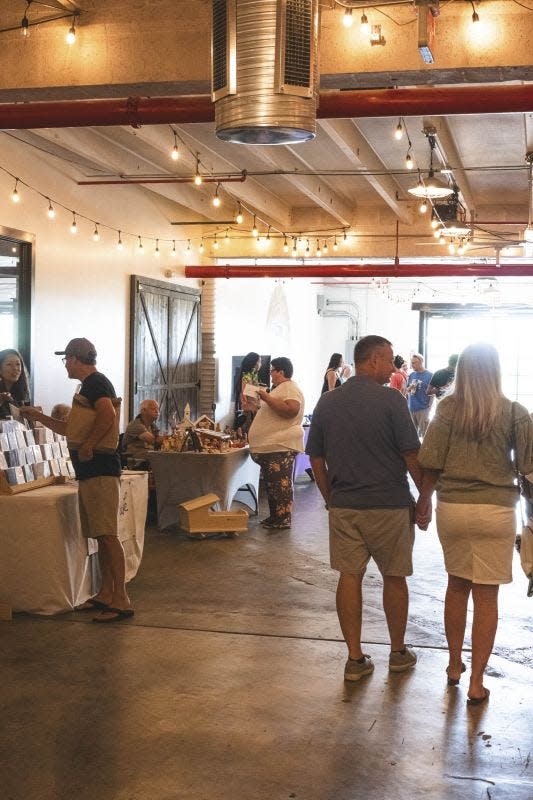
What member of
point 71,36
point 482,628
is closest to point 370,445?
point 482,628

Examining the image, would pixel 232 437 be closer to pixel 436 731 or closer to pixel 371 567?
pixel 371 567

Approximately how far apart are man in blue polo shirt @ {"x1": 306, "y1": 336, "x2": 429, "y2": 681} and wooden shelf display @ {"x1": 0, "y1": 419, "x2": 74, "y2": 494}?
6.67 ft

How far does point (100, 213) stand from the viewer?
36.2 ft

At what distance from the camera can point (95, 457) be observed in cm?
564

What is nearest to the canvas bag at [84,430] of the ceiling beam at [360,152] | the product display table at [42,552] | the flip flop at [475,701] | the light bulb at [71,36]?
the product display table at [42,552]

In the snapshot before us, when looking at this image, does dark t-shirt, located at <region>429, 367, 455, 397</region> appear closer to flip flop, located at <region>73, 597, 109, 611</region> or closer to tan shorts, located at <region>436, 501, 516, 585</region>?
flip flop, located at <region>73, 597, 109, 611</region>

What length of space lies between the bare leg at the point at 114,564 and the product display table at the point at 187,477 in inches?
104

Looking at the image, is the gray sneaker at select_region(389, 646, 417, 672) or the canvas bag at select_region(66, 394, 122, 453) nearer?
the gray sneaker at select_region(389, 646, 417, 672)

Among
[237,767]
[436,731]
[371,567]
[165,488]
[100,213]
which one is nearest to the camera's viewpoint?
[237,767]

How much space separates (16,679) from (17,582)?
3.79 ft

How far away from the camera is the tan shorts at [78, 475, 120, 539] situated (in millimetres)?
5648

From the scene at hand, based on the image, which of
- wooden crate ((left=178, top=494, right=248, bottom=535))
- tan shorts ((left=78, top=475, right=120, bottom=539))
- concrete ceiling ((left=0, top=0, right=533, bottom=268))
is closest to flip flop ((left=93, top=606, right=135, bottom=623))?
tan shorts ((left=78, top=475, right=120, bottom=539))

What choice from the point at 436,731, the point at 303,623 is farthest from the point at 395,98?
the point at 436,731

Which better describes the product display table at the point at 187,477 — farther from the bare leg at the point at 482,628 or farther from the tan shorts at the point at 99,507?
the bare leg at the point at 482,628
